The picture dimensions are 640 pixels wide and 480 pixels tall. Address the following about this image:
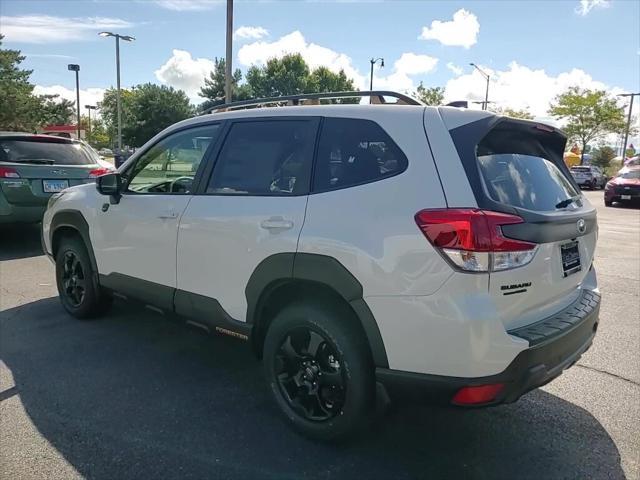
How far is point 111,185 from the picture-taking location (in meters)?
3.97

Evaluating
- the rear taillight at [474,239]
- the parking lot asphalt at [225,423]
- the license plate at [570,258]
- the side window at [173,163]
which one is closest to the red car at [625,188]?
the parking lot asphalt at [225,423]

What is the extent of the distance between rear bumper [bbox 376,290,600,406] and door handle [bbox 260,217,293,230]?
888mm

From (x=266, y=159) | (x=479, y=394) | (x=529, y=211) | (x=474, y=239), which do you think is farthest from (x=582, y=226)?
(x=266, y=159)

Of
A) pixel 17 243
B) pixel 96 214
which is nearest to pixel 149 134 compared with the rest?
pixel 17 243

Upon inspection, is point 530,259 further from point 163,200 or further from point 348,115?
point 163,200

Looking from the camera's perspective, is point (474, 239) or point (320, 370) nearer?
point (474, 239)

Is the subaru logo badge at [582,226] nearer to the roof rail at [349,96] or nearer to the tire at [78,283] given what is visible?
A: the roof rail at [349,96]

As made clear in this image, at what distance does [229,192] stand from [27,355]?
2158mm

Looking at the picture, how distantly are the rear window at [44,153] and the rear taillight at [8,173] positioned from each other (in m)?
0.21

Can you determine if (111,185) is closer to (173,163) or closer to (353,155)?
(173,163)

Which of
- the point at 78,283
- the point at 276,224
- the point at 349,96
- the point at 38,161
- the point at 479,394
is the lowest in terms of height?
the point at 78,283

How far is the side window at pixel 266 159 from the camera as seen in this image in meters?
2.89

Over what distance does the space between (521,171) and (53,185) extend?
22.7 feet

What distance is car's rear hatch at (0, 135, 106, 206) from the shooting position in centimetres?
721
